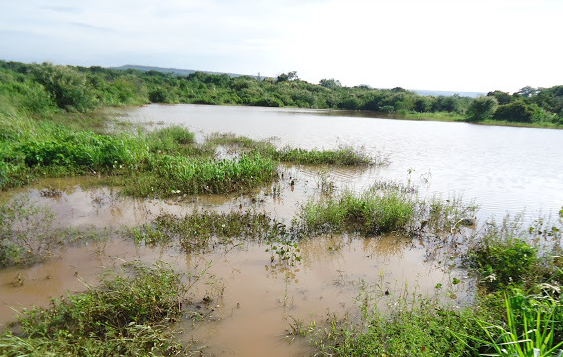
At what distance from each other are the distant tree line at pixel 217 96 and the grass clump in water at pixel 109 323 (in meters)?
10.8

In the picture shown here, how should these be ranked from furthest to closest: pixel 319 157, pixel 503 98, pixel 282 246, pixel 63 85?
pixel 503 98, pixel 63 85, pixel 319 157, pixel 282 246

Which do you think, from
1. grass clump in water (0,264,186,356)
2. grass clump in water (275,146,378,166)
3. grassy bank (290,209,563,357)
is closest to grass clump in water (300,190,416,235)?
grassy bank (290,209,563,357)

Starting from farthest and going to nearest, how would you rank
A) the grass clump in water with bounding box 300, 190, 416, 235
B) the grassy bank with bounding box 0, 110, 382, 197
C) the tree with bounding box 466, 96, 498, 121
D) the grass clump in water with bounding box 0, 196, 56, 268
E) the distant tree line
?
the tree with bounding box 466, 96, 498, 121, the distant tree line, the grassy bank with bounding box 0, 110, 382, 197, the grass clump in water with bounding box 300, 190, 416, 235, the grass clump in water with bounding box 0, 196, 56, 268

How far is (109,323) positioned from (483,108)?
127 feet

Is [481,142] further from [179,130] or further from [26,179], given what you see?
[26,179]

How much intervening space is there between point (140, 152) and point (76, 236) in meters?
4.46

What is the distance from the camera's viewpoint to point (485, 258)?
4.66 meters

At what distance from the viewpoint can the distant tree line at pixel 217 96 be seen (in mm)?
16516

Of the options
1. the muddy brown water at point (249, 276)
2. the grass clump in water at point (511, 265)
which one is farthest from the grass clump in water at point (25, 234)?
the grass clump in water at point (511, 265)

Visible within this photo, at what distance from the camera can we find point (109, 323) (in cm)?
315

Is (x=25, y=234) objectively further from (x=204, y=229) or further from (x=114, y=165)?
(x=114, y=165)

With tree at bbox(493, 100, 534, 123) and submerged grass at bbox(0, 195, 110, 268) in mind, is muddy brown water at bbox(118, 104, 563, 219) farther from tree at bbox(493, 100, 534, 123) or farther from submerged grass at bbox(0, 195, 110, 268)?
tree at bbox(493, 100, 534, 123)

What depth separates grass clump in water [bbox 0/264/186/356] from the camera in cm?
273

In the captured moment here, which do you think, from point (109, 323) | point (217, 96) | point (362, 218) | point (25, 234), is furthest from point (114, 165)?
point (217, 96)
